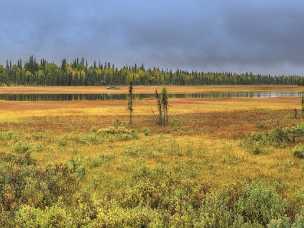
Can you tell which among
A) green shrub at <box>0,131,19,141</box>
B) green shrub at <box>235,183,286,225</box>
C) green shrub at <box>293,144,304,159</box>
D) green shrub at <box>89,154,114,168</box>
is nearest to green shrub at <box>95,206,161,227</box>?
green shrub at <box>235,183,286,225</box>

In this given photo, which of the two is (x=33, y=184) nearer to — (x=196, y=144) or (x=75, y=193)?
(x=75, y=193)

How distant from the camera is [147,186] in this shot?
45.6 ft

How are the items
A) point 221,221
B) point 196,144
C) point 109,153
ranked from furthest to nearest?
1. point 196,144
2. point 109,153
3. point 221,221

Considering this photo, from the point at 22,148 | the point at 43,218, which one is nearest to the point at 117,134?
the point at 22,148

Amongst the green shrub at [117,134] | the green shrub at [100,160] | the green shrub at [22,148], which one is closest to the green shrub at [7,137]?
the green shrub at [22,148]

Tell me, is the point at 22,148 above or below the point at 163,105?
below

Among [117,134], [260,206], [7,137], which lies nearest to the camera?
[260,206]

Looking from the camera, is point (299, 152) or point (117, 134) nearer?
point (299, 152)

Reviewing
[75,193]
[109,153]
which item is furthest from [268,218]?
[109,153]

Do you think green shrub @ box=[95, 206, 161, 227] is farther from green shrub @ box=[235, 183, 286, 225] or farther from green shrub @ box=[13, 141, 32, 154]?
green shrub @ box=[13, 141, 32, 154]

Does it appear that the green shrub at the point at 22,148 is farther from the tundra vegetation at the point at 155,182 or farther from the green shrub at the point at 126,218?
the green shrub at the point at 126,218

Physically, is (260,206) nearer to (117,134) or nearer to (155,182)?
(155,182)

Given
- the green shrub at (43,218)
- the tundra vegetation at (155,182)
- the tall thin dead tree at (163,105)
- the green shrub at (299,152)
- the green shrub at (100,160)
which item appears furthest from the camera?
the tall thin dead tree at (163,105)

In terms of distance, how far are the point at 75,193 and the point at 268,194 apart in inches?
229
